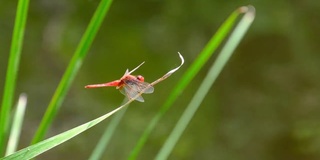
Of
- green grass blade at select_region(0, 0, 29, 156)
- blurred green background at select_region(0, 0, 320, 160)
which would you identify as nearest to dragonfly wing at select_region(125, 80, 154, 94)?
green grass blade at select_region(0, 0, 29, 156)

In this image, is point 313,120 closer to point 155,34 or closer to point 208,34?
point 208,34

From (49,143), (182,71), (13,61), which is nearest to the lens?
(49,143)

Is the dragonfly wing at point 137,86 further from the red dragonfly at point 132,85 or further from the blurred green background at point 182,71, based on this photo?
the blurred green background at point 182,71

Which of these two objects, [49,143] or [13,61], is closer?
[49,143]

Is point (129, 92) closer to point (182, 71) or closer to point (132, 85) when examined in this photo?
point (132, 85)

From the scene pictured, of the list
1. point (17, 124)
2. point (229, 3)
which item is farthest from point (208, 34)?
point (17, 124)

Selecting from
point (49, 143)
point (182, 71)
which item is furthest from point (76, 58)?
point (182, 71)

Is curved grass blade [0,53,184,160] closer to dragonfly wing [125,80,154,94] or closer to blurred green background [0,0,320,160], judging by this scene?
dragonfly wing [125,80,154,94]

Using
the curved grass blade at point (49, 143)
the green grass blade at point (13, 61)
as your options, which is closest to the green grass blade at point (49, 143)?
the curved grass blade at point (49, 143)
